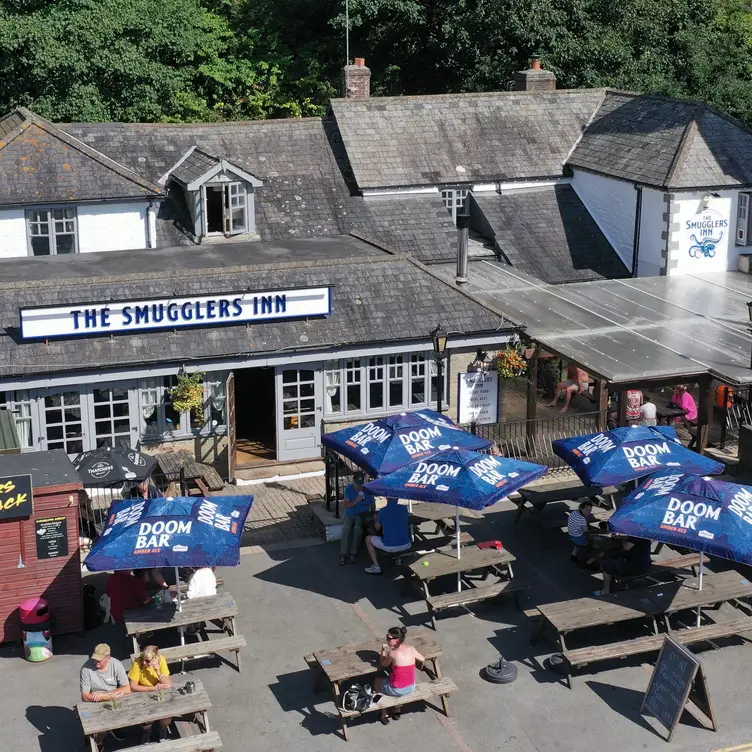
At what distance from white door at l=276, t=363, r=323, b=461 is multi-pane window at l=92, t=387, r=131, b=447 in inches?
119

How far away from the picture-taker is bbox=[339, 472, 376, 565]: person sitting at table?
19938 millimetres

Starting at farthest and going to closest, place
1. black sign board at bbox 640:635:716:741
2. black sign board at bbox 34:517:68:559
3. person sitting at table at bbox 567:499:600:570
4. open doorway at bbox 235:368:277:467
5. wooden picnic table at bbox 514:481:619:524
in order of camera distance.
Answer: open doorway at bbox 235:368:277:467, wooden picnic table at bbox 514:481:619:524, person sitting at table at bbox 567:499:600:570, black sign board at bbox 34:517:68:559, black sign board at bbox 640:635:716:741

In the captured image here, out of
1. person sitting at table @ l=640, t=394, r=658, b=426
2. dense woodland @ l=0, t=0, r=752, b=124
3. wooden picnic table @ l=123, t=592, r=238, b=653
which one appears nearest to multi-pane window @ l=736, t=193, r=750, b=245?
person sitting at table @ l=640, t=394, r=658, b=426

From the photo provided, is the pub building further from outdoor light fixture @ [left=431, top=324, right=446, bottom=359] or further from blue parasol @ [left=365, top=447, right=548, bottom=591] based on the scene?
blue parasol @ [left=365, top=447, right=548, bottom=591]

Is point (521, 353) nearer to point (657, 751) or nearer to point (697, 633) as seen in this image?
point (697, 633)

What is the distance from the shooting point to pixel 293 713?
15.8 m

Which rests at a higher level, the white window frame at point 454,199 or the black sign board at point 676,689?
the white window frame at point 454,199

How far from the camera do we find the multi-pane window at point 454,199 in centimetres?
3238

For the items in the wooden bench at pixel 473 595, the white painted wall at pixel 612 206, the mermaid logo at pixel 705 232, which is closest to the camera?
the wooden bench at pixel 473 595

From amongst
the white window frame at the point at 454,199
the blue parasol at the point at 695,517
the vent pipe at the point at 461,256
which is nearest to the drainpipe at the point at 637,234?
the white window frame at the point at 454,199

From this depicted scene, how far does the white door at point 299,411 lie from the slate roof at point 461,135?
837 cm

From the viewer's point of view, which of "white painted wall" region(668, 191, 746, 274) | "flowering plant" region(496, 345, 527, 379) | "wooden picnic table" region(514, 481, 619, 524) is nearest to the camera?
"wooden picnic table" region(514, 481, 619, 524)

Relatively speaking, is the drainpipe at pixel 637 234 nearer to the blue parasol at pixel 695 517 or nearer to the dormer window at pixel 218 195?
the dormer window at pixel 218 195

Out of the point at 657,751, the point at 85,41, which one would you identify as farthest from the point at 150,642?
the point at 85,41
